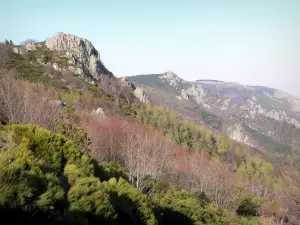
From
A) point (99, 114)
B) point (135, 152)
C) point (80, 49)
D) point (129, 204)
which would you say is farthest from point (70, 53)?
point (129, 204)

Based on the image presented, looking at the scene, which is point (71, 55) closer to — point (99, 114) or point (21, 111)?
point (99, 114)

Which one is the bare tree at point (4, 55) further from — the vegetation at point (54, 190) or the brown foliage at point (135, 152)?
the vegetation at point (54, 190)

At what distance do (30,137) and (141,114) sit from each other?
7096cm

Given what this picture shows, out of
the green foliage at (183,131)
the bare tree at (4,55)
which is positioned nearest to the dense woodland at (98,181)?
the green foliage at (183,131)

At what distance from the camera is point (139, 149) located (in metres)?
20.5

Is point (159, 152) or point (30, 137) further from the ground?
point (30, 137)

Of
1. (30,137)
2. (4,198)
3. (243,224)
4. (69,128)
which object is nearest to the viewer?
(4,198)

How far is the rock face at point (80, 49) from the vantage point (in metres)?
107

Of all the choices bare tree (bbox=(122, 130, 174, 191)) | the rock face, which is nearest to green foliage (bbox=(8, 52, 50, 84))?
the rock face

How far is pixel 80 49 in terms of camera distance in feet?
365

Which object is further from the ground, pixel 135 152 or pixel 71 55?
pixel 71 55

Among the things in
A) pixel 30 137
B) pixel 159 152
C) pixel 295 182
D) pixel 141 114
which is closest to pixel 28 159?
pixel 30 137

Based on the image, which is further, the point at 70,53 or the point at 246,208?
the point at 70,53

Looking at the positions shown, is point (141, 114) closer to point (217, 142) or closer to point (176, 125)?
point (176, 125)
